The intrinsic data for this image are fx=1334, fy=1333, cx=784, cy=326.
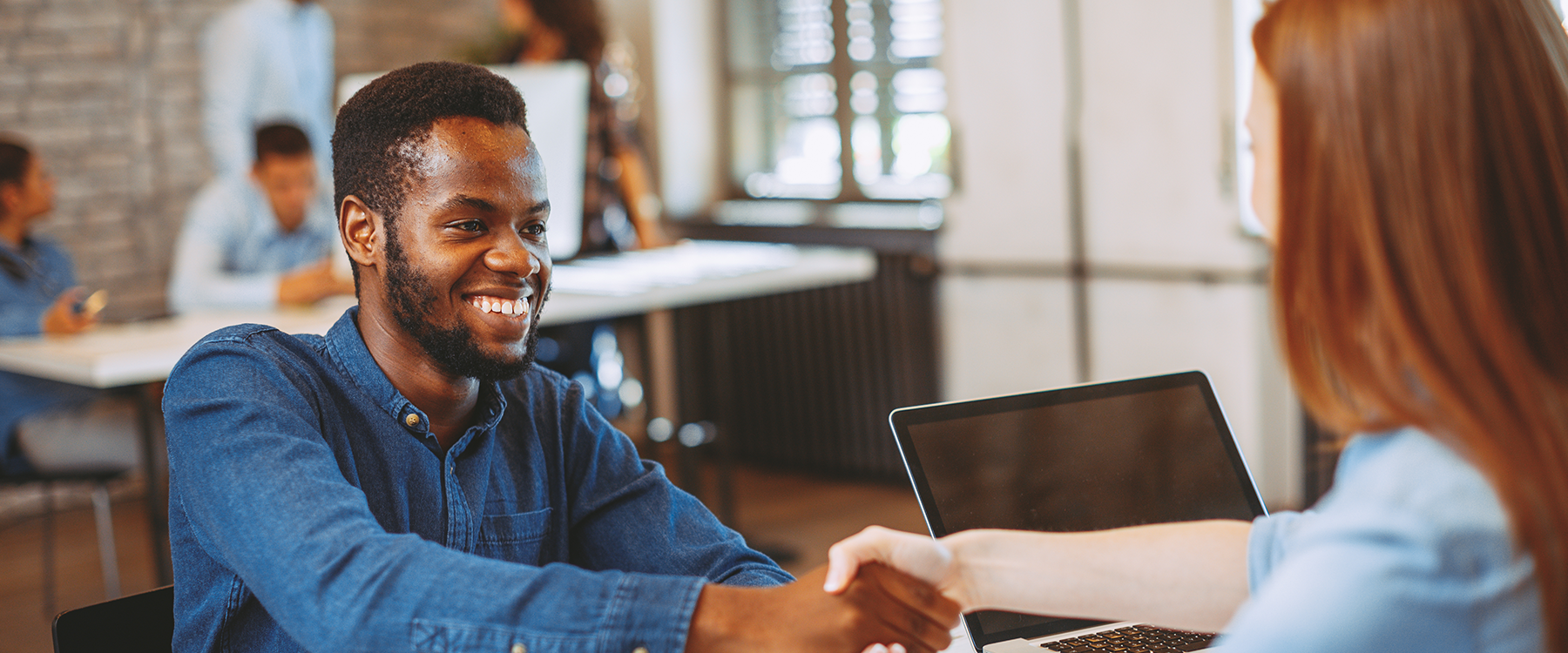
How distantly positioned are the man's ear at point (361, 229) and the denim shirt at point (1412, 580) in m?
0.83

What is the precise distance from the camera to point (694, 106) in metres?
4.96

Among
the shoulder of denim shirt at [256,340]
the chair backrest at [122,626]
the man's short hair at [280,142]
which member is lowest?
the chair backrest at [122,626]

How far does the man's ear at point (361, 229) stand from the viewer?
120 centimetres

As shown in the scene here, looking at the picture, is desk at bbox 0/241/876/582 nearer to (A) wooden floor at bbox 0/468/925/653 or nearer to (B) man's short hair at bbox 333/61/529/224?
(A) wooden floor at bbox 0/468/925/653

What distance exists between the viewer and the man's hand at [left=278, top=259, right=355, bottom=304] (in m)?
3.07

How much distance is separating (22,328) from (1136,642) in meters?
2.72

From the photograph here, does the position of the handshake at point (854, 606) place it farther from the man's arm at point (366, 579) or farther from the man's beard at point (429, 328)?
the man's beard at point (429, 328)

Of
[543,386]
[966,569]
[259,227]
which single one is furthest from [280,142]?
[966,569]

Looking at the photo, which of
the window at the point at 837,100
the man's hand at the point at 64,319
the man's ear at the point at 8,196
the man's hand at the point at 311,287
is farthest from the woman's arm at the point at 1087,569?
the window at the point at 837,100

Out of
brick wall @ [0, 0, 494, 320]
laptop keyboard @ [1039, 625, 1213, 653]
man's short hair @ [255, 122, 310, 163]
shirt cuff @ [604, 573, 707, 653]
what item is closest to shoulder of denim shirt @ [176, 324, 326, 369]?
shirt cuff @ [604, 573, 707, 653]

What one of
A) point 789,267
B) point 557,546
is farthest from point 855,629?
point 789,267

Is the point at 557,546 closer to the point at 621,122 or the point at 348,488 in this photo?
the point at 348,488

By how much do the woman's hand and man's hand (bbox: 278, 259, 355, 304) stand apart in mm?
2277

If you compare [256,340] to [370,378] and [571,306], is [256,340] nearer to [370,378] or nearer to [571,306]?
[370,378]
